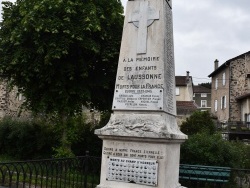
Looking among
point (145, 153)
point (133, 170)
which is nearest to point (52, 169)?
point (133, 170)

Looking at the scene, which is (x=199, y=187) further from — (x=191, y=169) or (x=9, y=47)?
(x=9, y=47)

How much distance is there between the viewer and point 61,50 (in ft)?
41.6

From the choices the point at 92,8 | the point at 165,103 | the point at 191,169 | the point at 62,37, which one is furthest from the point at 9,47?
the point at 165,103

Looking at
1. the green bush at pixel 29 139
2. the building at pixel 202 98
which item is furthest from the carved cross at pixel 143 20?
the building at pixel 202 98

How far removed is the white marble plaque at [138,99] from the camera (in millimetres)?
6016

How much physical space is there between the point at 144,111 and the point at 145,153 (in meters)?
0.72

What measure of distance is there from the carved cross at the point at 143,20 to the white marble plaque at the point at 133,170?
6.42 ft

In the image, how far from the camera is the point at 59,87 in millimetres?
13500

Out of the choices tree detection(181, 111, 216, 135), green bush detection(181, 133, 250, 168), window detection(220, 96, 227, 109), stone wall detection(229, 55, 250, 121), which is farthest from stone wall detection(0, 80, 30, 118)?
window detection(220, 96, 227, 109)

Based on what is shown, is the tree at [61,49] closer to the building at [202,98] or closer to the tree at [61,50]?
the tree at [61,50]

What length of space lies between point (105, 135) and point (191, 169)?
516 centimetres

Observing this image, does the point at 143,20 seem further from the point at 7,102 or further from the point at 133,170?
the point at 7,102

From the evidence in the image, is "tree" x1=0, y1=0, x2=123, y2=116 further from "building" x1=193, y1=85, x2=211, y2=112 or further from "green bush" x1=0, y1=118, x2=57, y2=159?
"building" x1=193, y1=85, x2=211, y2=112

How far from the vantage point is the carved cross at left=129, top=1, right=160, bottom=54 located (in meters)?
6.33
